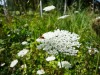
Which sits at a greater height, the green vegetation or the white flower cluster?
the white flower cluster

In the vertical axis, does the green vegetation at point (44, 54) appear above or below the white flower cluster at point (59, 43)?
below

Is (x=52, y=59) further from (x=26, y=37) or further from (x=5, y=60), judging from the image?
(x=26, y=37)

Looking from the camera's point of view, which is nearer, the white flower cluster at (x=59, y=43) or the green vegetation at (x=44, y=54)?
the white flower cluster at (x=59, y=43)

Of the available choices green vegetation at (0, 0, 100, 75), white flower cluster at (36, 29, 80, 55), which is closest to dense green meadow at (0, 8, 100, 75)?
green vegetation at (0, 0, 100, 75)

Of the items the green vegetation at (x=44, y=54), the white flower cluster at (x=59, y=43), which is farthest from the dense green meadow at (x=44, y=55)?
the white flower cluster at (x=59, y=43)

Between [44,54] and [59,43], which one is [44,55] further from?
[59,43]

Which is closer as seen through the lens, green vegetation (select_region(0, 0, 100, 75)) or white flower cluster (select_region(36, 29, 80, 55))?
white flower cluster (select_region(36, 29, 80, 55))

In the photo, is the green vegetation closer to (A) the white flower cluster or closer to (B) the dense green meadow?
(B) the dense green meadow

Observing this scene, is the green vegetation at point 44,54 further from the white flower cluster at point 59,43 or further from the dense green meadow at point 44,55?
the white flower cluster at point 59,43

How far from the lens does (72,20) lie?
5.30 meters

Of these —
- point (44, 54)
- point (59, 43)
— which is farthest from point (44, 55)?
point (59, 43)

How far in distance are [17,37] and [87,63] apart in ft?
6.28

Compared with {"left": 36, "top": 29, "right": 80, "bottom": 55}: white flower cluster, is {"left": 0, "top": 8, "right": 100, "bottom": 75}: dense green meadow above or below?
below

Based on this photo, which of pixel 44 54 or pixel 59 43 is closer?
pixel 59 43
